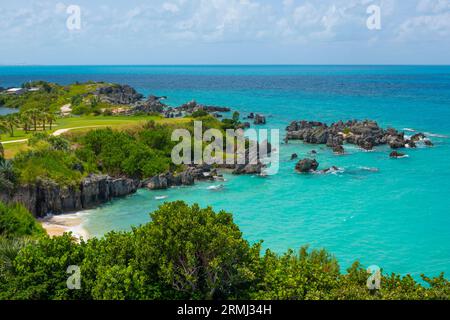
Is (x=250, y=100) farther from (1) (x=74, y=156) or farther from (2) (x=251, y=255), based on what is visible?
(2) (x=251, y=255)

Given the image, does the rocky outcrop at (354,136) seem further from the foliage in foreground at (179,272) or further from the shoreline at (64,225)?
the foliage in foreground at (179,272)

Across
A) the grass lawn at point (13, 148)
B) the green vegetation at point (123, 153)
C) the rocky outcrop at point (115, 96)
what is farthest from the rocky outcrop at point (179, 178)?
the rocky outcrop at point (115, 96)

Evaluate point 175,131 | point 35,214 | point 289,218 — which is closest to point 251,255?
point 289,218

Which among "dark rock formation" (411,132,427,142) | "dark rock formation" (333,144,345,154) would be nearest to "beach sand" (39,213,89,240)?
"dark rock formation" (333,144,345,154)

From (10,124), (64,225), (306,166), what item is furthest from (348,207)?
(10,124)

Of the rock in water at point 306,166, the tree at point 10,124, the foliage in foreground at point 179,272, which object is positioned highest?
the tree at point 10,124

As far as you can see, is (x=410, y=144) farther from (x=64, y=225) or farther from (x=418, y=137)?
(x=64, y=225)
